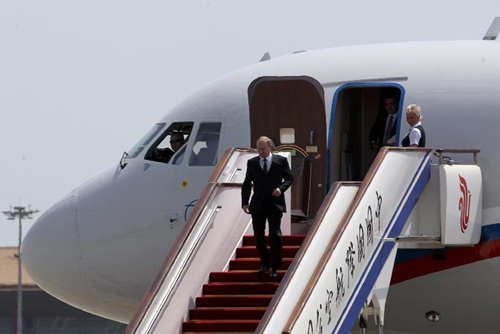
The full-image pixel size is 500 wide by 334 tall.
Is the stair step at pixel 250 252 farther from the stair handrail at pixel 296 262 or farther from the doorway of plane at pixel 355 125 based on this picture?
the doorway of plane at pixel 355 125

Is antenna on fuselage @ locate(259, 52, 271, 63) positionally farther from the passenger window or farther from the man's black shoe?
the man's black shoe

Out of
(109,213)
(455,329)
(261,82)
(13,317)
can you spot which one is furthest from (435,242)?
(13,317)

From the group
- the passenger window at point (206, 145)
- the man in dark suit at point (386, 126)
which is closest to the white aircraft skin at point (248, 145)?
the passenger window at point (206, 145)

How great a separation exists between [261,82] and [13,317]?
5660cm

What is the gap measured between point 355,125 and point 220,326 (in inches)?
196

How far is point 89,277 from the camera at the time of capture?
21984mm

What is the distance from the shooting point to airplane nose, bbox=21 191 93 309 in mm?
22062

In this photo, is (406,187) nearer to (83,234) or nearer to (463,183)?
(463,183)

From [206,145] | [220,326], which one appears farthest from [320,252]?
[206,145]

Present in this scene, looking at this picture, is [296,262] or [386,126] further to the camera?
[386,126]

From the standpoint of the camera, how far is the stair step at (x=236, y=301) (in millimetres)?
17742

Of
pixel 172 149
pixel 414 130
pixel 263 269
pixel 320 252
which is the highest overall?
pixel 414 130

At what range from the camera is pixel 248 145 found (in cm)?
2111

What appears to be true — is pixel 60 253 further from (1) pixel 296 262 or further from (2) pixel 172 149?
(1) pixel 296 262
